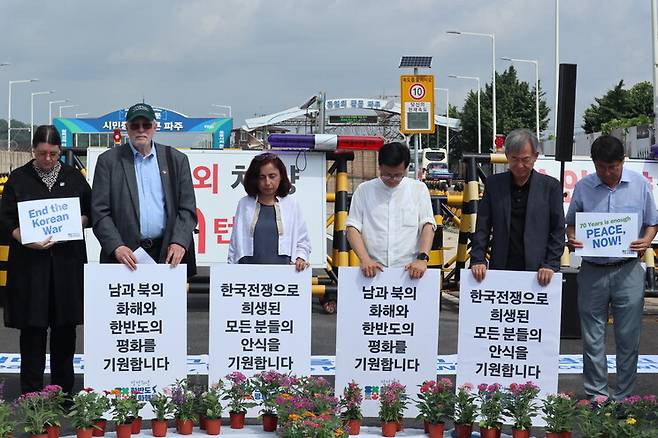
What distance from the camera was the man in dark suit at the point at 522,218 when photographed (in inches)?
255

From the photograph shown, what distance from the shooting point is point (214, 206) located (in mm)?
11102

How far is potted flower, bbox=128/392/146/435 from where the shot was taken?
19.6 ft

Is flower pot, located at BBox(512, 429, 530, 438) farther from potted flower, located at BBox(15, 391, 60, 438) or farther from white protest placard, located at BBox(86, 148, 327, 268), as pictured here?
white protest placard, located at BBox(86, 148, 327, 268)

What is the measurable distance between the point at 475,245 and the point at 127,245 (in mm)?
2257

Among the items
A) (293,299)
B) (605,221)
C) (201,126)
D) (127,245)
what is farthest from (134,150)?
(201,126)

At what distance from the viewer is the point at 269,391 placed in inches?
241

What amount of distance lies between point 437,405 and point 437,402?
21 mm

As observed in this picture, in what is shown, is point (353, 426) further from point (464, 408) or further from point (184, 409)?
point (184, 409)

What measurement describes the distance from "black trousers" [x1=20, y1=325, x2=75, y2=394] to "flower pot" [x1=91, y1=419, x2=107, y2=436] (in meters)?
1.12

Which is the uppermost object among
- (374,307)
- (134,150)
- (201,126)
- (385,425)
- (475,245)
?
(201,126)

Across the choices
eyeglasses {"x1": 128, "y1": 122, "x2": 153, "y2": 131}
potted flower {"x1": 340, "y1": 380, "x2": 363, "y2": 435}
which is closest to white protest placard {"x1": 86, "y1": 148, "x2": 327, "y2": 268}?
eyeglasses {"x1": 128, "y1": 122, "x2": 153, "y2": 131}

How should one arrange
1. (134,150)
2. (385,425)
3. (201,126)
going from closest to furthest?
(385,425) < (134,150) < (201,126)

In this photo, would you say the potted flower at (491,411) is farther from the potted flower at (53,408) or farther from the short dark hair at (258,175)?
the potted flower at (53,408)

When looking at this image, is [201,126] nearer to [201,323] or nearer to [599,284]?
[201,323]
